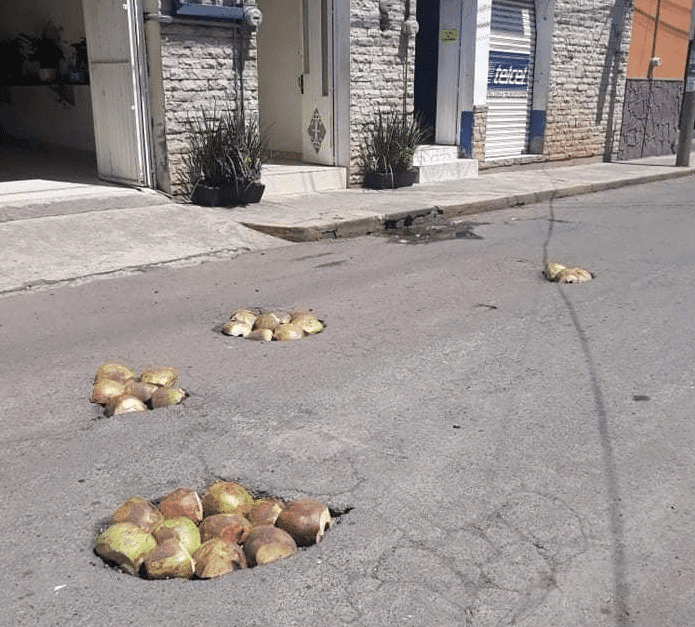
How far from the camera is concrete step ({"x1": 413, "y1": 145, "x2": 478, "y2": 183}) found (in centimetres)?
1381

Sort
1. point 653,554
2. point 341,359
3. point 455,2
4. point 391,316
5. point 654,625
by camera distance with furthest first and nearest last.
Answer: point 455,2 < point 391,316 < point 341,359 < point 653,554 < point 654,625

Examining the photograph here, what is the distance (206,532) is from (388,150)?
10.5m

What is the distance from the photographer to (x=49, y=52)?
14.3m

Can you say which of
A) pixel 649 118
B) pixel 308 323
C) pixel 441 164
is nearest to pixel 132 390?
pixel 308 323

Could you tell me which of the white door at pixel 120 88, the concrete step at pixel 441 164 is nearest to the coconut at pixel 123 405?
the white door at pixel 120 88

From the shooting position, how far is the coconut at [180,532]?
2.75 meters

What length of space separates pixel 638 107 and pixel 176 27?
13780 millimetres

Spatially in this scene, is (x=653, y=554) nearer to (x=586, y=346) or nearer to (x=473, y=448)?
(x=473, y=448)

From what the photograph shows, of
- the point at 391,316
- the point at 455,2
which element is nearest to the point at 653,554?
the point at 391,316

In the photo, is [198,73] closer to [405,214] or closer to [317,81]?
[317,81]

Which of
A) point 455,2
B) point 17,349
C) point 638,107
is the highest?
point 455,2

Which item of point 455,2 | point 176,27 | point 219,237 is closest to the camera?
point 219,237

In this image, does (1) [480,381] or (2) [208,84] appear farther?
(2) [208,84]

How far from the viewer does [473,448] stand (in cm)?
373
